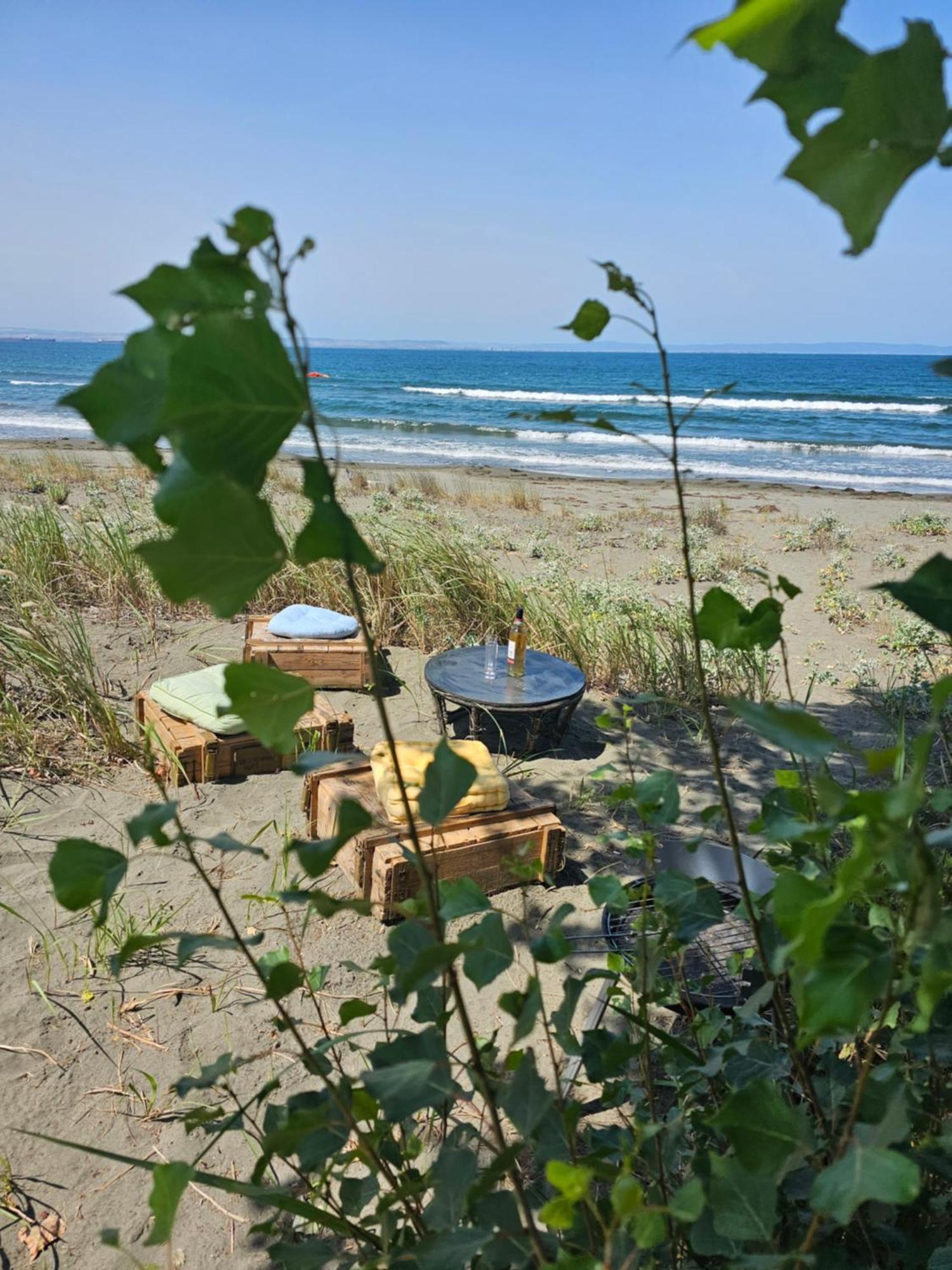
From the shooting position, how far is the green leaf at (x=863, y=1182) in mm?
478


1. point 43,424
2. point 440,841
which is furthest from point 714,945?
point 43,424

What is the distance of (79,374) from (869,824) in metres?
63.5

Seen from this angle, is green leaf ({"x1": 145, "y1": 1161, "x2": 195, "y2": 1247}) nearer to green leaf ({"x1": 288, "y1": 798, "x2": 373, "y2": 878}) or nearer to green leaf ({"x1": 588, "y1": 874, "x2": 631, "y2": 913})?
green leaf ({"x1": 288, "y1": 798, "x2": 373, "y2": 878})

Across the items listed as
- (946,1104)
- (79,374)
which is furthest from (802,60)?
(79,374)

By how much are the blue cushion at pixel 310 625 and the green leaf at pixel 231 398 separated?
496 centimetres

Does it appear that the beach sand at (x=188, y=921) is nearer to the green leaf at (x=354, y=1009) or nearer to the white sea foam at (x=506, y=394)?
the green leaf at (x=354, y=1009)

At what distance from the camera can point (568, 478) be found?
21.8m

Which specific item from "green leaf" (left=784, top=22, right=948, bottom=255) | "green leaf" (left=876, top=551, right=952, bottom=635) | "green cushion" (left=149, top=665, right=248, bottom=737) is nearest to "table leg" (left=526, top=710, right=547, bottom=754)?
"green cushion" (left=149, top=665, right=248, bottom=737)

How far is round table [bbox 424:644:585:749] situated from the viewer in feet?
14.7

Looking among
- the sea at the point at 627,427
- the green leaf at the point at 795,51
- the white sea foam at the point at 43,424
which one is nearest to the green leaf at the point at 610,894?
the sea at the point at 627,427

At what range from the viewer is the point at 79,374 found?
5675 centimetres

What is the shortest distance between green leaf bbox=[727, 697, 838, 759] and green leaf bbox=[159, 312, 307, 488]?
0.29 metres

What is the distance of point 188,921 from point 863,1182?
3.07 metres

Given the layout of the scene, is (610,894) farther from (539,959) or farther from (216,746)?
(216,746)
